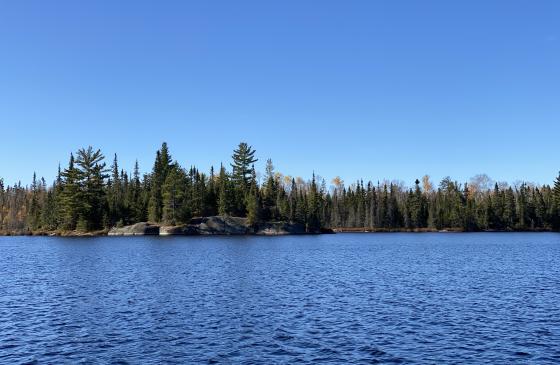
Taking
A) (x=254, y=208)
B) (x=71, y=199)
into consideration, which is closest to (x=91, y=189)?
(x=71, y=199)

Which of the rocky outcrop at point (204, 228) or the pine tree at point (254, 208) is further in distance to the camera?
the pine tree at point (254, 208)

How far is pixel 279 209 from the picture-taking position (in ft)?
618

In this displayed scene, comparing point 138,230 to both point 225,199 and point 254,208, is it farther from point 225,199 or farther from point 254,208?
point 254,208

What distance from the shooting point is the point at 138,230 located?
168 metres

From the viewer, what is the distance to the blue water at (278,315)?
26891mm

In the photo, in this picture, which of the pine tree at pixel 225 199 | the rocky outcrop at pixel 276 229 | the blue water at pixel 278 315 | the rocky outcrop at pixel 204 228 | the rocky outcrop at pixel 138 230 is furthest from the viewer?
Result: the rocky outcrop at pixel 276 229

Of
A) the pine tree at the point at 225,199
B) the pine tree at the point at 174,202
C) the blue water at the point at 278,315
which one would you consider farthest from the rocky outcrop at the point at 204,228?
the blue water at the point at 278,315

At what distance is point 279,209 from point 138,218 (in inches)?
2033

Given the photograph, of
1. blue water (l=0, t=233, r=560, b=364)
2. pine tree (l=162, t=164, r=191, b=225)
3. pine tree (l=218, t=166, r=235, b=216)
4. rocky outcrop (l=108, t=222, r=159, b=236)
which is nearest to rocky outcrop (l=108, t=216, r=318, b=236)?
rocky outcrop (l=108, t=222, r=159, b=236)

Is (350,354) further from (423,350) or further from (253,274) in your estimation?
(253,274)

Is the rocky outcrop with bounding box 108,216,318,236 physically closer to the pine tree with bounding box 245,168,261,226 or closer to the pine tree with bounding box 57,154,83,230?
the pine tree with bounding box 245,168,261,226

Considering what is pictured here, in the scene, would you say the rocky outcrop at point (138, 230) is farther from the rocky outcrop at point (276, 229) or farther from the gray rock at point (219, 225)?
the rocky outcrop at point (276, 229)

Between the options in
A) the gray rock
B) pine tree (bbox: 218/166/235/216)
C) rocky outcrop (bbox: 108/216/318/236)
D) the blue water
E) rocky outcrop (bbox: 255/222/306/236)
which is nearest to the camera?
the blue water

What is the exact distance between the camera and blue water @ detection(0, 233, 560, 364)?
88.2ft
